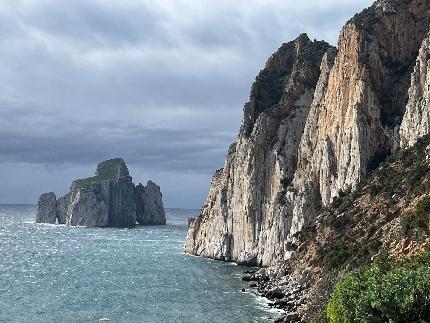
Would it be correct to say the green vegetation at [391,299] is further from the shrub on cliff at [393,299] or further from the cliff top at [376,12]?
the cliff top at [376,12]

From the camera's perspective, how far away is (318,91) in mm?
133500

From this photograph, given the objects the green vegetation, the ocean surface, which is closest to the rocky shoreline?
the ocean surface

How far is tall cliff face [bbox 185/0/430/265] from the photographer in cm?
11244

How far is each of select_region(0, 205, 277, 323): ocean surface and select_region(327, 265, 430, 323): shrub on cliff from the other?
31.7m

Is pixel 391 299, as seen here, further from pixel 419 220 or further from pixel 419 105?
pixel 419 105

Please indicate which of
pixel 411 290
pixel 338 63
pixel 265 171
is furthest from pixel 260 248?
pixel 411 290

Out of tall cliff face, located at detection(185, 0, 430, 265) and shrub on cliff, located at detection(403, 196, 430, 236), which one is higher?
tall cliff face, located at detection(185, 0, 430, 265)

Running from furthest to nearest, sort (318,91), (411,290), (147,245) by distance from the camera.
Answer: (147,245)
(318,91)
(411,290)

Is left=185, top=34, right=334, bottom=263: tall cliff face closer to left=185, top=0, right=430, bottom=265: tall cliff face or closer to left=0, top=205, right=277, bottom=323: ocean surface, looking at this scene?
left=185, top=0, right=430, bottom=265: tall cliff face

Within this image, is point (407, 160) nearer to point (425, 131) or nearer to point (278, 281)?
point (425, 131)

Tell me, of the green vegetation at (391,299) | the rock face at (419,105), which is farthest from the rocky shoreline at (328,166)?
the green vegetation at (391,299)

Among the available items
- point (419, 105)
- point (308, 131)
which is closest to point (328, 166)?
point (308, 131)

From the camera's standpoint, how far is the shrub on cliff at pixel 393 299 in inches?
1619

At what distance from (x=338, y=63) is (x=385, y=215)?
50694mm
